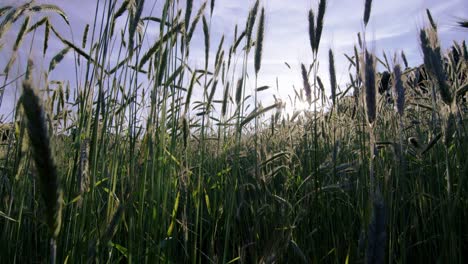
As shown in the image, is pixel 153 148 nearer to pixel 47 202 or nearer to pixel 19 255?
pixel 47 202

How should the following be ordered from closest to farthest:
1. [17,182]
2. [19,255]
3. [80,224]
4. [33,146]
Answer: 1. [33,146]
2. [80,224]
3. [17,182]
4. [19,255]

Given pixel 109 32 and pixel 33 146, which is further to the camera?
pixel 109 32

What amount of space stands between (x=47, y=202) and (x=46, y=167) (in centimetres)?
7

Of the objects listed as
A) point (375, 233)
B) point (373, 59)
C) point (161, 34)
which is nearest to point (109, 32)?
point (161, 34)

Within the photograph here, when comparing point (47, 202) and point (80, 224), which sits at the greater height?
point (47, 202)

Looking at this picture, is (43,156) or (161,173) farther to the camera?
(161,173)

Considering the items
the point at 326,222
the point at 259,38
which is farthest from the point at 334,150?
the point at 259,38

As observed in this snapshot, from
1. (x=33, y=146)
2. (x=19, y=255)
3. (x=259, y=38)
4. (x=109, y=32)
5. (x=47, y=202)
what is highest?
(x=259, y=38)

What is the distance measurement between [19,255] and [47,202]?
126cm

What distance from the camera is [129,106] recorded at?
Answer: 1.62 m

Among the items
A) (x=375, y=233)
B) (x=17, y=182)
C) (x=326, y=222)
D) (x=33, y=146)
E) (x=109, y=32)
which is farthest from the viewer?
(x=326, y=222)

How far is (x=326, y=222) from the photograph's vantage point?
6.13ft

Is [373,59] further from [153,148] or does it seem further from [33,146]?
[33,146]

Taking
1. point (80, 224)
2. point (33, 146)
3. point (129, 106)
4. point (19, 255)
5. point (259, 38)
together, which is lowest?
point (19, 255)
